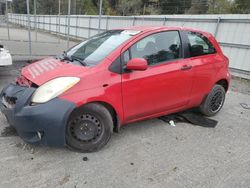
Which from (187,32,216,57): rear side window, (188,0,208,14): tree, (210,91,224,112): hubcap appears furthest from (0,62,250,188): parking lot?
(188,0,208,14): tree

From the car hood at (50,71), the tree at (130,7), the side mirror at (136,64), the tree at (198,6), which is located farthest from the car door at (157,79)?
the tree at (130,7)

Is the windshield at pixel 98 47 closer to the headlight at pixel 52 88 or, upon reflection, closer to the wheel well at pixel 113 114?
the headlight at pixel 52 88

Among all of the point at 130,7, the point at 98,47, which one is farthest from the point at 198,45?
the point at 130,7

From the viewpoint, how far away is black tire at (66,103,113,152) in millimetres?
2826

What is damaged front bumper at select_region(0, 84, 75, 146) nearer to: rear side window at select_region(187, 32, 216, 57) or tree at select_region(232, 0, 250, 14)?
rear side window at select_region(187, 32, 216, 57)

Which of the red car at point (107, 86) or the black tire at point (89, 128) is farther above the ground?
the red car at point (107, 86)

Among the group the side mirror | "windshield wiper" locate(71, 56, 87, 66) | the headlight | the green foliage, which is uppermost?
the green foliage

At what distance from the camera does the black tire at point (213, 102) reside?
4.19m

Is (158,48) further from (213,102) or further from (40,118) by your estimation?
(40,118)

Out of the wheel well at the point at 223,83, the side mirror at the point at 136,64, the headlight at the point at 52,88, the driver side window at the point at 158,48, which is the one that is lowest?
the wheel well at the point at 223,83

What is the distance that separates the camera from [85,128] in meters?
2.90

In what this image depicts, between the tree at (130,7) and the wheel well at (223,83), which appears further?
the tree at (130,7)

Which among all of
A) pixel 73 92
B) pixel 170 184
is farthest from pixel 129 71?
pixel 170 184

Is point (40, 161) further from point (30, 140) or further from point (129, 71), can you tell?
point (129, 71)
